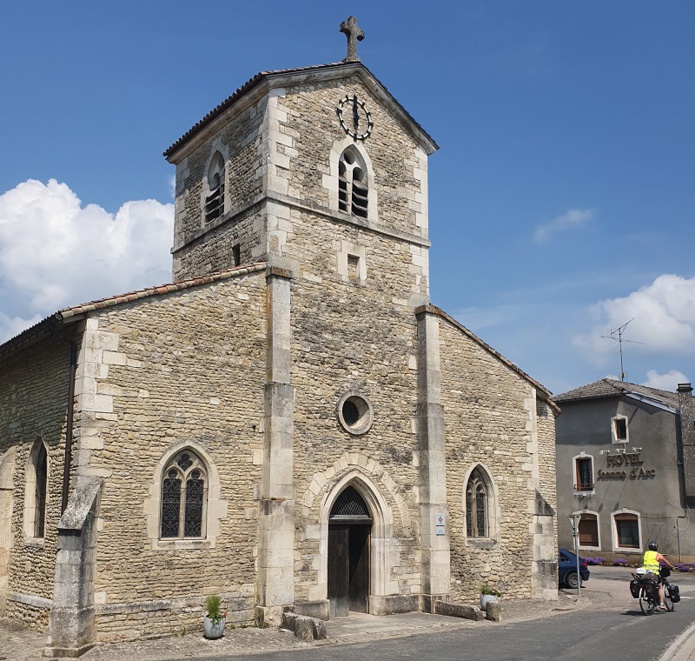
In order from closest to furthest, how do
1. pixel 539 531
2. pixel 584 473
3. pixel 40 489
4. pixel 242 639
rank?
pixel 242 639 < pixel 40 489 < pixel 539 531 < pixel 584 473

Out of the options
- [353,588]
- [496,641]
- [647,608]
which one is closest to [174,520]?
[353,588]

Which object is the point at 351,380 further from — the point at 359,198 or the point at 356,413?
the point at 359,198

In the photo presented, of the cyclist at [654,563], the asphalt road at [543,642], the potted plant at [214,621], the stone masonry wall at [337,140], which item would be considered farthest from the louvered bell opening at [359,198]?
the cyclist at [654,563]

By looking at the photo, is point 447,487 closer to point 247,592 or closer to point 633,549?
point 247,592

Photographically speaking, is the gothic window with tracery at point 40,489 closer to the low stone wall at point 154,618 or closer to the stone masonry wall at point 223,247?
the low stone wall at point 154,618

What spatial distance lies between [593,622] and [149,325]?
10081 millimetres

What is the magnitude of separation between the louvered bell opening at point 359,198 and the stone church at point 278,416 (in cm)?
7

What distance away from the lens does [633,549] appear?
29.6m

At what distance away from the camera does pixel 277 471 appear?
14094 mm

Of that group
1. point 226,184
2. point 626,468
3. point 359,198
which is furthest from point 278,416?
point 626,468

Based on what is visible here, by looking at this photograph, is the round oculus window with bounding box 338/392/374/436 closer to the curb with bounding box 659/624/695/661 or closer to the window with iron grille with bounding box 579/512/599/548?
the curb with bounding box 659/624/695/661

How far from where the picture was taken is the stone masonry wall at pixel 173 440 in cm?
1234

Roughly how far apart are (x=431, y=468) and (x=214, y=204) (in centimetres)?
791

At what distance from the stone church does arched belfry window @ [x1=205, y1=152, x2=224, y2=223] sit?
68 mm
